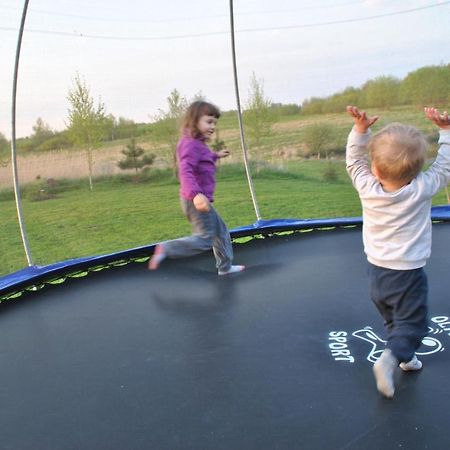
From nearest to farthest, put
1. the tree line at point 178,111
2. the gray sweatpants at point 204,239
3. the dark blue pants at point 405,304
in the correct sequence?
the dark blue pants at point 405,304
the gray sweatpants at point 204,239
the tree line at point 178,111

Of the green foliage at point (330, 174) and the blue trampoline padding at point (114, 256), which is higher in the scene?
the blue trampoline padding at point (114, 256)

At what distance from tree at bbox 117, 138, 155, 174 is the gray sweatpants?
3.51 m

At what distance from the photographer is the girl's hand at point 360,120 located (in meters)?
1.59

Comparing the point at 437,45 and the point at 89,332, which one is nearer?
the point at 89,332

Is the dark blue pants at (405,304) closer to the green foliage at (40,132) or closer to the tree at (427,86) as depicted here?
the green foliage at (40,132)

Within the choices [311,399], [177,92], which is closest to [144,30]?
[177,92]

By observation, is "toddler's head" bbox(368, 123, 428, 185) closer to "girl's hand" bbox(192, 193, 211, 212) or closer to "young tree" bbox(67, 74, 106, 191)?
"girl's hand" bbox(192, 193, 211, 212)

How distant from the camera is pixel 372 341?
199 centimetres

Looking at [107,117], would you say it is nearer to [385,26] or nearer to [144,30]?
[144,30]

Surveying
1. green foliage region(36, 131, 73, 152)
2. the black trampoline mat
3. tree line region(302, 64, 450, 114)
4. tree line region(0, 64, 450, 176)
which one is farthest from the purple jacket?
tree line region(302, 64, 450, 114)

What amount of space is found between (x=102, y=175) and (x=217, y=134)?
5.21 feet

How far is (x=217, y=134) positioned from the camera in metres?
6.96

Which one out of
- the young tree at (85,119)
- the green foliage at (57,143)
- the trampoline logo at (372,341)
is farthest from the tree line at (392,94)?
the trampoline logo at (372,341)

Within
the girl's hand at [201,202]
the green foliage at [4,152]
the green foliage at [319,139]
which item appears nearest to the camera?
the girl's hand at [201,202]
